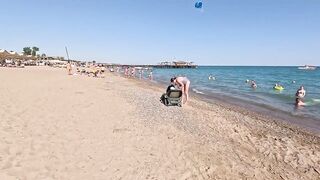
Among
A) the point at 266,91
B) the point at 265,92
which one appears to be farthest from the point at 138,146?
the point at 266,91

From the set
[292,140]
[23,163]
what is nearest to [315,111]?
[292,140]

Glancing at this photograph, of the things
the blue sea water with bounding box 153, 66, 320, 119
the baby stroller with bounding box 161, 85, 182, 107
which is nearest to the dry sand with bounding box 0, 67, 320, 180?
the baby stroller with bounding box 161, 85, 182, 107

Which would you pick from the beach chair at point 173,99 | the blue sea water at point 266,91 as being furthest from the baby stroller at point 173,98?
the blue sea water at point 266,91

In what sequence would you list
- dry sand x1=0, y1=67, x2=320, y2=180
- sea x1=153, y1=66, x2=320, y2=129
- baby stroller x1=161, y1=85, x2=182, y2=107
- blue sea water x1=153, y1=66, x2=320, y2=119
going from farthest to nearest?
blue sea water x1=153, y1=66, x2=320, y2=119, sea x1=153, y1=66, x2=320, y2=129, baby stroller x1=161, y1=85, x2=182, y2=107, dry sand x1=0, y1=67, x2=320, y2=180

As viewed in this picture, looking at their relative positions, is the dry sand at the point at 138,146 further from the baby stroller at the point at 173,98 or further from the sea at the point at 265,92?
the sea at the point at 265,92

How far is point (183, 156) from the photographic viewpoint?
7.63 m

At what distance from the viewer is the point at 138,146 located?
317 inches

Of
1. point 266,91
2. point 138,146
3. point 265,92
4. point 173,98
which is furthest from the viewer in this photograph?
Result: point 266,91

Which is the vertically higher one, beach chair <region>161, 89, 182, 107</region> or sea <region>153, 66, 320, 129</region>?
beach chair <region>161, 89, 182, 107</region>

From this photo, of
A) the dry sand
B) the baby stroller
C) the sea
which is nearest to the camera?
the dry sand

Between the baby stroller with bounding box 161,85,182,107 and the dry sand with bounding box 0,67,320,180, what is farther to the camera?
the baby stroller with bounding box 161,85,182,107

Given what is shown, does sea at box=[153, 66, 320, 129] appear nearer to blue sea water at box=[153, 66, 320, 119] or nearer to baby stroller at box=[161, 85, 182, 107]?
blue sea water at box=[153, 66, 320, 119]

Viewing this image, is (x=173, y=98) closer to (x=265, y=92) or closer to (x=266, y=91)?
(x=265, y=92)

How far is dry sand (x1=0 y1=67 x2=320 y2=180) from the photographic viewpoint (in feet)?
20.9
